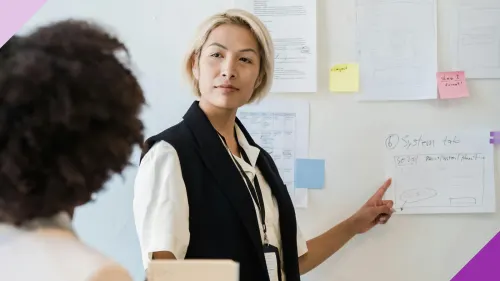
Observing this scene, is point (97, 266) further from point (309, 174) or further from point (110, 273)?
point (309, 174)

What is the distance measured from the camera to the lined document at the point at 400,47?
1590 millimetres

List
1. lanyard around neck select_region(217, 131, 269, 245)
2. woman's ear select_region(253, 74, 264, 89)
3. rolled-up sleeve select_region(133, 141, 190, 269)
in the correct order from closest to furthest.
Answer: rolled-up sleeve select_region(133, 141, 190, 269) < lanyard around neck select_region(217, 131, 269, 245) < woman's ear select_region(253, 74, 264, 89)

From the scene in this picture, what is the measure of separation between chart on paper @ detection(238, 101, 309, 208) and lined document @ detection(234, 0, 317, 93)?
0.19ft

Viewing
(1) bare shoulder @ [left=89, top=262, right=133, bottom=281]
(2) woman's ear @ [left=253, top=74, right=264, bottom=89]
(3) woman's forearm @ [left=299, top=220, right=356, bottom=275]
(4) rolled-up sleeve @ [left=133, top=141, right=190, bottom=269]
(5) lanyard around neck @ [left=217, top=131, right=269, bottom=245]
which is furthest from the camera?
(3) woman's forearm @ [left=299, top=220, right=356, bottom=275]

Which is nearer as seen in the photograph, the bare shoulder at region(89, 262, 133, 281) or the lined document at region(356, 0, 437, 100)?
the bare shoulder at region(89, 262, 133, 281)

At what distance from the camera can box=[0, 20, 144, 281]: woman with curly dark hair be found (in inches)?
22.3

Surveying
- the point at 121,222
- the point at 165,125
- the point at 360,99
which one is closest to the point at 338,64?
the point at 360,99

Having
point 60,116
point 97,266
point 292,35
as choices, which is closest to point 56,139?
point 60,116

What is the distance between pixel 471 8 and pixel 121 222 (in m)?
1.20

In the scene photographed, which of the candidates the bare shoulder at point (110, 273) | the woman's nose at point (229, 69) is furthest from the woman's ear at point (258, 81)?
the bare shoulder at point (110, 273)

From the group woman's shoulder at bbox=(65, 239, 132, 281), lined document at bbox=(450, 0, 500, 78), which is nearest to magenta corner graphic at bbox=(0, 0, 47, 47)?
woman's shoulder at bbox=(65, 239, 132, 281)

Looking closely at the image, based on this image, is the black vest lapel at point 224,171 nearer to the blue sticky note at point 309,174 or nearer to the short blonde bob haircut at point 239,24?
the short blonde bob haircut at point 239,24

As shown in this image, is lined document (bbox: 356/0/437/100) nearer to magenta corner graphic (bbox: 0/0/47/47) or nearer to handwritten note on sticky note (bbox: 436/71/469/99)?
handwritten note on sticky note (bbox: 436/71/469/99)

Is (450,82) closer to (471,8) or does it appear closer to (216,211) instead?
(471,8)
